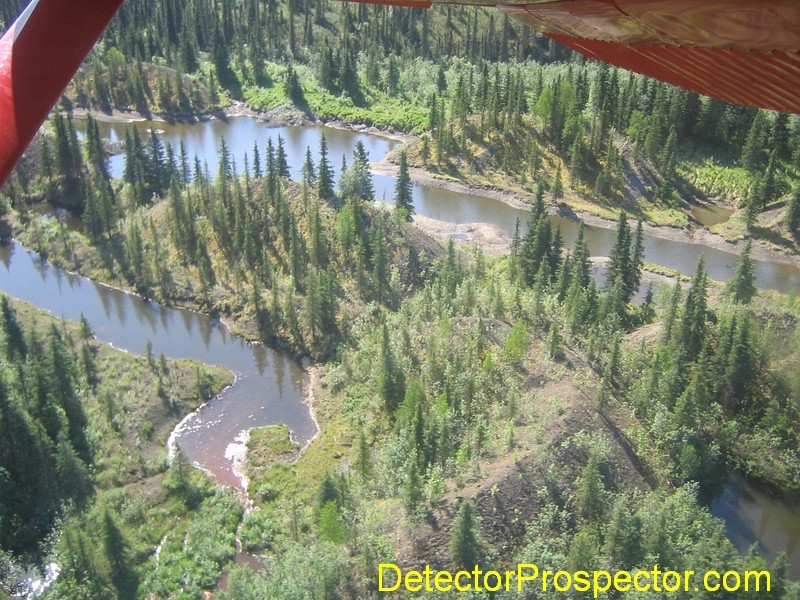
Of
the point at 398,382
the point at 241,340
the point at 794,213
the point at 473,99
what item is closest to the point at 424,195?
the point at 473,99

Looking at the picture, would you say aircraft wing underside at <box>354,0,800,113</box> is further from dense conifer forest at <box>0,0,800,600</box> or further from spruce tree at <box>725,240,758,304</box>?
spruce tree at <box>725,240,758,304</box>

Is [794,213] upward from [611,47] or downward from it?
downward

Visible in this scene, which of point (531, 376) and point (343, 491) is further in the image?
point (531, 376)

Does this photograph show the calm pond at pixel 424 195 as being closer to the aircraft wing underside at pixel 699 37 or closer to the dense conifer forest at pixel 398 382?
the dense conifer forest at pixel 398 382

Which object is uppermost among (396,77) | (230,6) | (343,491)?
(230,6)

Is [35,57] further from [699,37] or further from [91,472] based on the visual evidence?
[91,472]

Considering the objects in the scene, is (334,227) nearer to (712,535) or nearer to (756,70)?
(712,535)

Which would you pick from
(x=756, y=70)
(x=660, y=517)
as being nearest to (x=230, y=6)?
(x=660, y=517)
